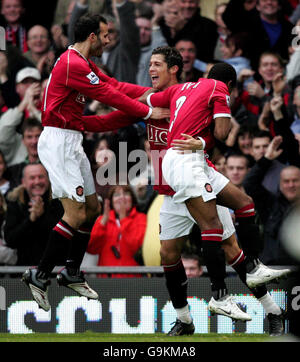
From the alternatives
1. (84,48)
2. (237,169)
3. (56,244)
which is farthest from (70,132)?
(237,169)

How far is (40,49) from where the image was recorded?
1180cm

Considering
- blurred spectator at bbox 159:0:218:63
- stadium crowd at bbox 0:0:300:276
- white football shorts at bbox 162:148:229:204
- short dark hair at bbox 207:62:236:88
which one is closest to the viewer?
white football shorts at bbox 162:148:229:204

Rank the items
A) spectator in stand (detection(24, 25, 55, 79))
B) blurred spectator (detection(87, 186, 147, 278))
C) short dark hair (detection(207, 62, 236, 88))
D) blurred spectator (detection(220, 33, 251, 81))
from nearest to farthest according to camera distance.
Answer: short dark hair (detection(207, 62, 236, 88)), blurred spectator (detection(87, 186, 147, 278)), blurred spectator (detection(220, 33, 251, 81)), spectator in stand (detection(24, 25, 55, 79))

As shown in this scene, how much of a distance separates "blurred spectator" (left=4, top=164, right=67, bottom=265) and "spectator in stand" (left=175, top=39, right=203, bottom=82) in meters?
2.36

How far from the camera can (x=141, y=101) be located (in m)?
7.97

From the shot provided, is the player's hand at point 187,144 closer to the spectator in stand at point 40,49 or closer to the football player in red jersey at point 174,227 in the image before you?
the football player in red jersey at point 174,227

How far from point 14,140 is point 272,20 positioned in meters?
3.93

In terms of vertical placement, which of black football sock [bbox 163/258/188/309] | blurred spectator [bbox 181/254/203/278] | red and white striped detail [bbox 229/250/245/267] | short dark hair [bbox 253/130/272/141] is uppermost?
short dark hair [bbox 253/130/272/141]

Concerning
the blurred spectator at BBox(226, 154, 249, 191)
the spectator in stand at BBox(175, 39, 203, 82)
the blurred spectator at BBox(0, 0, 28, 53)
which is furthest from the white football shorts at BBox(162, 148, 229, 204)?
the blurred spectator at BBox(0, 0, 28, 53)

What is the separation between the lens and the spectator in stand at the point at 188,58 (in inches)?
433

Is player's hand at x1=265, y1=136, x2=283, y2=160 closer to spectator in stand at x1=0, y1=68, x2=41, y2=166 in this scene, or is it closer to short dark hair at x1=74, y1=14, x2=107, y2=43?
spectator in stand at x1=0, y1=68, x2=41, y2=166

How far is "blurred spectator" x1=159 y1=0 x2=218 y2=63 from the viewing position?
11203 millimetres
